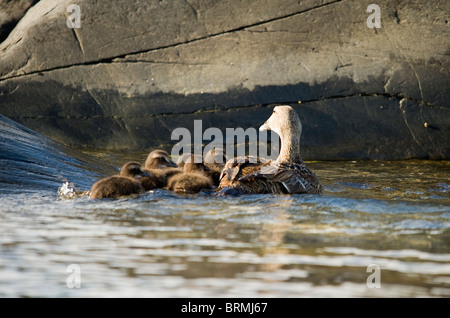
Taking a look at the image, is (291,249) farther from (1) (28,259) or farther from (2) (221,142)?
(2) (221,142)

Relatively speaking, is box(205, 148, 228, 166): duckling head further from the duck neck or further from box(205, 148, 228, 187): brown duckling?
the duck neck

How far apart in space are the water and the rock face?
13.0ft

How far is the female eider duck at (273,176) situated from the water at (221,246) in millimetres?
256

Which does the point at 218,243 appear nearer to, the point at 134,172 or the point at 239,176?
the point at 239,176

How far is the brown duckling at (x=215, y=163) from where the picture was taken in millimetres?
8156

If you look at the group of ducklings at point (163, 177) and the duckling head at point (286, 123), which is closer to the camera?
the group of ducklings at point (163, 177)

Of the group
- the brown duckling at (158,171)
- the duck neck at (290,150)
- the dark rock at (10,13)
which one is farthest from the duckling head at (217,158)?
the dark rock at (10,13)

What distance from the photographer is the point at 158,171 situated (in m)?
8.01

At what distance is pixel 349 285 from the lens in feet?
12.9

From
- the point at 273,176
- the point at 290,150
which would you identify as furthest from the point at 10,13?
the point at 273,176

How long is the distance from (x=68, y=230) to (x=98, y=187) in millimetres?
1563

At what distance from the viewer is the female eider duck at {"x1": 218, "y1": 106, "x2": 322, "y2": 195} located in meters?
7.02

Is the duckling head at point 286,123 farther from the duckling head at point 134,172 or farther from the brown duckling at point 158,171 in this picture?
the duckling head at point 134,172
